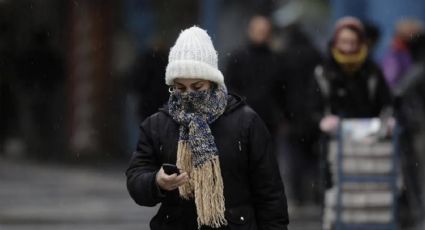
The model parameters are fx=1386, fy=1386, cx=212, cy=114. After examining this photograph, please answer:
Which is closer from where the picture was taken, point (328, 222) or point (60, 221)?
point (328, 222)

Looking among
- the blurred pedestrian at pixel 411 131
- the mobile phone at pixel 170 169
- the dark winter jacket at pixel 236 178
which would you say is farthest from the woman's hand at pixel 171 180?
the blurred pedestrian at pixel 411 131

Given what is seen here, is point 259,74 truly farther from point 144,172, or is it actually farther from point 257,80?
point 144,172

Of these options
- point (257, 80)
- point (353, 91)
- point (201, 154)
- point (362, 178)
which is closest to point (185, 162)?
point (201, 154)

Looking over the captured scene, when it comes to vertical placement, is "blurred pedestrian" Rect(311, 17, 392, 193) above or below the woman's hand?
above

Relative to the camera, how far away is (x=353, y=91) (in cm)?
1062

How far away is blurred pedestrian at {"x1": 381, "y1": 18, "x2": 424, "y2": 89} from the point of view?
13.2m

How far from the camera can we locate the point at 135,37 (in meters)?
21.1

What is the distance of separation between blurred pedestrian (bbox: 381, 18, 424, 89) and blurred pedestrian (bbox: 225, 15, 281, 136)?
107cm

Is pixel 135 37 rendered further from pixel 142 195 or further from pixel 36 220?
pixel 142 195

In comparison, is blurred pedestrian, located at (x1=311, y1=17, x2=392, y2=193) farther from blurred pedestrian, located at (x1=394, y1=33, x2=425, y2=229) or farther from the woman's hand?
the woman's hand

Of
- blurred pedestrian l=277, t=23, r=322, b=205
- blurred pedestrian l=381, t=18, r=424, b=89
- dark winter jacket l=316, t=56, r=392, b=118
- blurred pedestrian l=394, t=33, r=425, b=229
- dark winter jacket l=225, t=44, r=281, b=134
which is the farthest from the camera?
blurred pedestrian l=277, t=23, r=322, b=205

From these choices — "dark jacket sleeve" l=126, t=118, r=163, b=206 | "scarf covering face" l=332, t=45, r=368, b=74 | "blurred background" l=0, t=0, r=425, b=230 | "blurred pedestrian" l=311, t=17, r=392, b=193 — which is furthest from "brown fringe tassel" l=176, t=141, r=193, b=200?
"blurred background" l=0, t=0, r=425, b=230

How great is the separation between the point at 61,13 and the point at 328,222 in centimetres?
1219

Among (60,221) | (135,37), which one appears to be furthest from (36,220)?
(135,37)
